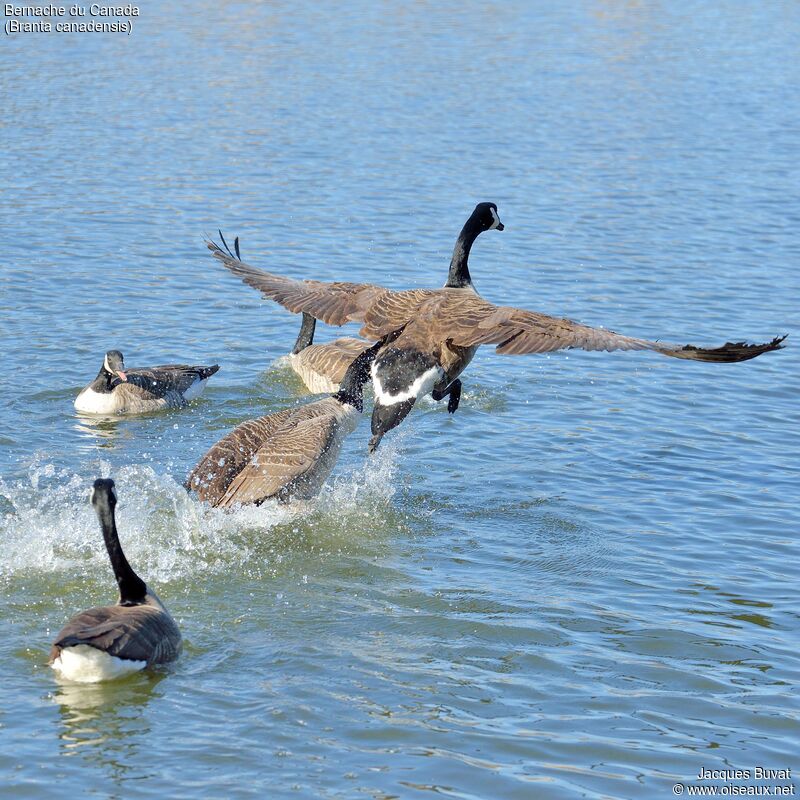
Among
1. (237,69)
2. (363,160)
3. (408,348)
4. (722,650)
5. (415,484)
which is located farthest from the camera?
(237,69)

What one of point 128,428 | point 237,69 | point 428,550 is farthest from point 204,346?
point 237,69

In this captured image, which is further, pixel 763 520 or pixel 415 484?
pixel 415 484

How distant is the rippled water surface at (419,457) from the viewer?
6926mm

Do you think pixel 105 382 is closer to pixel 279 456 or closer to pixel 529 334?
pixel 279 456

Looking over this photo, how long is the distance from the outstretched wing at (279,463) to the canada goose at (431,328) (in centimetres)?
48

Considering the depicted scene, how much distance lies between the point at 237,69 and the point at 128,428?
18.0m

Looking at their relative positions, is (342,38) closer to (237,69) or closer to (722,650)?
(237,69)

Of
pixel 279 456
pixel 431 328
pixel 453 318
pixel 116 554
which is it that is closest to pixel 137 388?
pixel 279 456

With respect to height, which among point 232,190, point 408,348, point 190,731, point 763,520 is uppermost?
point 232,190

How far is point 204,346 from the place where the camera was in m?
14.4

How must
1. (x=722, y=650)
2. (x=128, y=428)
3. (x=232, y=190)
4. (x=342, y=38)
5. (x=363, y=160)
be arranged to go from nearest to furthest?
1. (x=722, y=650)
2. (x=128, y=428)
3. (x=232, y=190)
4. (x=363, y=160)
5. (x=342, y=38)

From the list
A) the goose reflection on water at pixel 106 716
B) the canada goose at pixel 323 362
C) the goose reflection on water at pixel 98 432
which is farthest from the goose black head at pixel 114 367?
the goose reflection on water at pixel 106 716

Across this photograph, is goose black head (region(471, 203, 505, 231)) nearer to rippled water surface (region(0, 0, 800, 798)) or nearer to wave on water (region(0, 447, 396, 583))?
rippled water surface (region(0, 0, 800, 798))

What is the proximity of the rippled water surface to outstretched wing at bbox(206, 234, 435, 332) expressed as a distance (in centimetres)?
134
